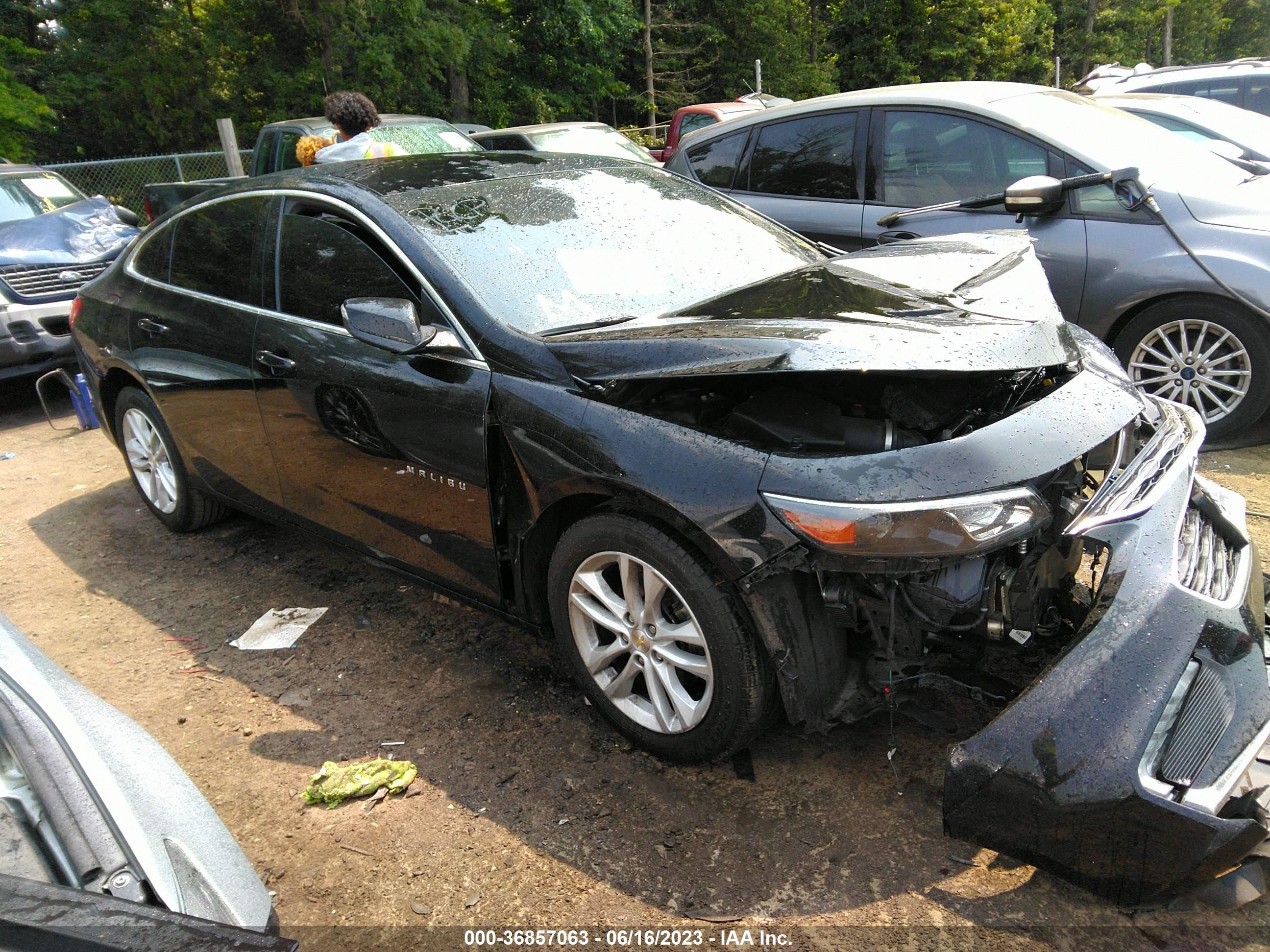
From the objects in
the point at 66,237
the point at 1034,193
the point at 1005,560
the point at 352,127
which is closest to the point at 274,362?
the point at 1005,560

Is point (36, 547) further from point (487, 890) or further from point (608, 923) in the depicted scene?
point (608, 923)

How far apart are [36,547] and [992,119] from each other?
5505 mm

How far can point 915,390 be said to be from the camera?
255 cm

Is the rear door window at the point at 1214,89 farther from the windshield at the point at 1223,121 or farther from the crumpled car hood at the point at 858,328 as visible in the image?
the crumpled car hood at the point at 858,328

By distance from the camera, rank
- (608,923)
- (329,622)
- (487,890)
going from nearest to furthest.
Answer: (608,923)
(487,890)
(329,622)

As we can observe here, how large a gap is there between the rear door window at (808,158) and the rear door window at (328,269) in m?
3.28

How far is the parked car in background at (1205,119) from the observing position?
724 cm

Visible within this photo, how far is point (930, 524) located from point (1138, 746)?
61 centimetres

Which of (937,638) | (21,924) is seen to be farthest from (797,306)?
(21,924)

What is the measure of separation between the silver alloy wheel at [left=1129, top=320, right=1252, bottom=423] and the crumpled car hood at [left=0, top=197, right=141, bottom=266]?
7292 millimetres

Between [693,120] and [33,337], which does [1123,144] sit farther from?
[693,120]

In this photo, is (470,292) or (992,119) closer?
(470,292)

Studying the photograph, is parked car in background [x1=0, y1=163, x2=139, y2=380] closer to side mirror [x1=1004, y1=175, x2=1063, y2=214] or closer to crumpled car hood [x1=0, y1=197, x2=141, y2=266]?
crumpled car hood [x1=0, y1=197, x2=141, y2=266]

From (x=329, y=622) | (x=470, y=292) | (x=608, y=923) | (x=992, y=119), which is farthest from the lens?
(x=992, y=119)
